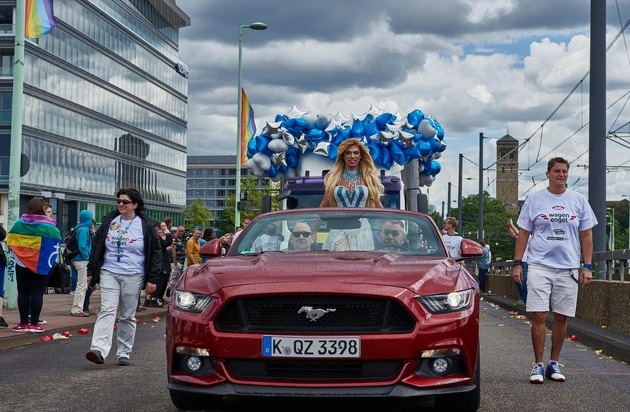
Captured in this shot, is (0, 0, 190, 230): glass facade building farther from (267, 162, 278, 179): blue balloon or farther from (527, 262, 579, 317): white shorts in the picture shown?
(527, 262, 579, 317): white shorts

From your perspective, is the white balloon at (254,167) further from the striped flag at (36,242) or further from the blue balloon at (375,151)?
the striped flag at (36,242)

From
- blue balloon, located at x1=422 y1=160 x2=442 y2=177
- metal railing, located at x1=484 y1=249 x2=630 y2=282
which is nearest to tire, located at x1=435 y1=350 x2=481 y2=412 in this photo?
metal railing, located at x1=484 y1=249 x2=630 y2=282

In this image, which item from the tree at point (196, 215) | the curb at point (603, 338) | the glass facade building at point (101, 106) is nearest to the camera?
the curb at point (603, 338)

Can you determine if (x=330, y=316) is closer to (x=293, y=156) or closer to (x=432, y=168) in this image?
(x=293, y=156)

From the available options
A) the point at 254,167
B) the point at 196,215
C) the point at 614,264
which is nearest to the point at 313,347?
the point at 614,264

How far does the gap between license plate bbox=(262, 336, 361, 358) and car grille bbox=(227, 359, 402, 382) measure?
0.16 feet

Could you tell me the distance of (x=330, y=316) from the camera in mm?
5961

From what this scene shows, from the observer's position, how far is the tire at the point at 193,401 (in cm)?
Answer: 649

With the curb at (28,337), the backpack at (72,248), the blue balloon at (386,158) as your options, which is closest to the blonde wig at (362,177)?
the curb at (28,337)

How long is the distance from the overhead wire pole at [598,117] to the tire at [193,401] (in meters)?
10.1

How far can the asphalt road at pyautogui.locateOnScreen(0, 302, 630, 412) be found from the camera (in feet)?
22.8

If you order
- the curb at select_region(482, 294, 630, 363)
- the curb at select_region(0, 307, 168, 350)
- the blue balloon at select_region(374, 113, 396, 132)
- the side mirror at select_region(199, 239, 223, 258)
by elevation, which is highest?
the blue balloon at select_region(374, 113, 396, 132)

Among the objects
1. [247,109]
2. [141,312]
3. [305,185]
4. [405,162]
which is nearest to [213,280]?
[305,185]

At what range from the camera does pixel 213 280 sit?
6.24m
